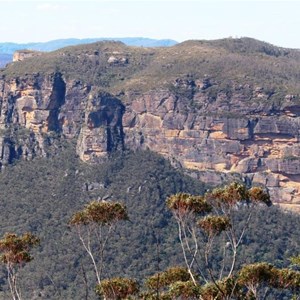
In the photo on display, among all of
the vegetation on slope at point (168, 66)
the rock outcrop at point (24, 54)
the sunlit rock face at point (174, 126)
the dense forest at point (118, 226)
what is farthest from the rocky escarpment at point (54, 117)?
the rock outcrop at point (24, 54)

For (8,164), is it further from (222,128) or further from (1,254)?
(1,254)

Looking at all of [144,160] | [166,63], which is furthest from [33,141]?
[166,63]

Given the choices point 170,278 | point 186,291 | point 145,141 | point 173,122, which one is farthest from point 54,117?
point 186,291

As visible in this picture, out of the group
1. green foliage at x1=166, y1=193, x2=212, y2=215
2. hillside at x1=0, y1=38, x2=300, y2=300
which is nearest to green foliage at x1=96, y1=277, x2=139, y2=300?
green foliage at x1=166, y1=193, x2=212, y2=215

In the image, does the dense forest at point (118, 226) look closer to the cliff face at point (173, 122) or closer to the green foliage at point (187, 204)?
→ the cliff face at point (173, 122)

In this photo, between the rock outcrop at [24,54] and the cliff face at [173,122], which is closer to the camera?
the cliff face at [173,122]

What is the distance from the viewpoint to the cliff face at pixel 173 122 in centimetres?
9438

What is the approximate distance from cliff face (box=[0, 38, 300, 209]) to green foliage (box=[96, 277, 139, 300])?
64.9m

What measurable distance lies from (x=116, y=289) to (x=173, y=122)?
239 feet

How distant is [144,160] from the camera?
339ft

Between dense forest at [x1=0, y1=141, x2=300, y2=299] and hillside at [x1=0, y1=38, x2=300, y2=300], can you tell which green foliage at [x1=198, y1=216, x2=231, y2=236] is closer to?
dense forest at [x1=0, y1=141, x2=300, y2=299]

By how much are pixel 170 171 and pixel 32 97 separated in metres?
21.2

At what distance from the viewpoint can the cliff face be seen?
94.4 metres

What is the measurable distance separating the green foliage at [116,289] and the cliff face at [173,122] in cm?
6493
